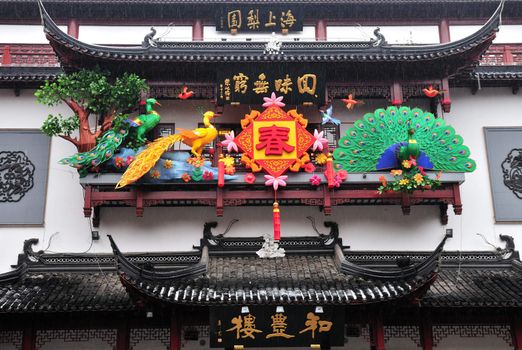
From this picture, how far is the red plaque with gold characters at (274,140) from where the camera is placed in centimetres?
1470

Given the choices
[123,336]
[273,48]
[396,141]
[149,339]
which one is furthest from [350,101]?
[123,336]

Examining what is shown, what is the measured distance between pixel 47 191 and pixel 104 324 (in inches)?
143

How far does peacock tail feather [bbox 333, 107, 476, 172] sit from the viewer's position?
1472 centimetres

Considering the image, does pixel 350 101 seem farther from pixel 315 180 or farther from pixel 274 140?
pixel 315 180

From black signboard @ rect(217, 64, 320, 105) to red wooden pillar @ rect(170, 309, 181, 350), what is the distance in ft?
16.2

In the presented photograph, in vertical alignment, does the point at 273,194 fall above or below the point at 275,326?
above

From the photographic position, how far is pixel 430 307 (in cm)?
1330

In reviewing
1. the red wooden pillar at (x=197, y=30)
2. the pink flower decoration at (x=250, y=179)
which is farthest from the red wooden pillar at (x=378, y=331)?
the red wooden pillar at (x=197, y=30)

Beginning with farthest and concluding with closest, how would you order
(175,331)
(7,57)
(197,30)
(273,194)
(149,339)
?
1. (197,30)
2. (7,57)
3. (273,194)
4. (149,339)
5. (175,331)

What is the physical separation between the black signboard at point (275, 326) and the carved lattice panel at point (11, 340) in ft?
13.4

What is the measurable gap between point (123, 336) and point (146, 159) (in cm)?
365

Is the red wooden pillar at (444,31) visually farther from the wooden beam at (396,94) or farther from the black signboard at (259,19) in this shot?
the black signboard at (259,19)

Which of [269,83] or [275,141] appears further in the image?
[269,83]

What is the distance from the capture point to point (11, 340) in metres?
13.8
